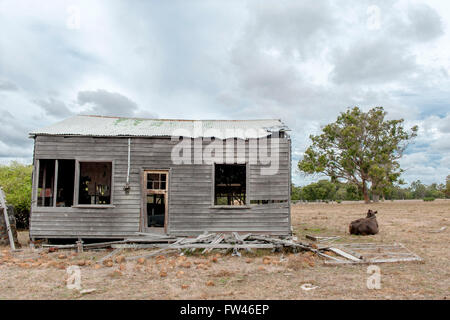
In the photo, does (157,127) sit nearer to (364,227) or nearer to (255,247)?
(255,247)

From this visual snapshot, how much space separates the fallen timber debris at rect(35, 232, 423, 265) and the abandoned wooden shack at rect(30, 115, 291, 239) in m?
0.52

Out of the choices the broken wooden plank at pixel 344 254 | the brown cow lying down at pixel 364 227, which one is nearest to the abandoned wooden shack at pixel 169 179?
the broken wooden plank at pixel 344 254

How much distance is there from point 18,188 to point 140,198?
11281 mm

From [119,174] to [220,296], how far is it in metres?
7.46

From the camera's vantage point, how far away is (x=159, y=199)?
1661cm

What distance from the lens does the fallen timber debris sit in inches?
370

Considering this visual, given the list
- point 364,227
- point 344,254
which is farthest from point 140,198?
point 364,227

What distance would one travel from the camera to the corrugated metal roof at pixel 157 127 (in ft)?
41.2

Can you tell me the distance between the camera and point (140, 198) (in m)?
12.3

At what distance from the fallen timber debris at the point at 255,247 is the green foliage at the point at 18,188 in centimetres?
902

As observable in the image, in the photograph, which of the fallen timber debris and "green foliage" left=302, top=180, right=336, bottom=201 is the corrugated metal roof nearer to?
the fallen timber debris

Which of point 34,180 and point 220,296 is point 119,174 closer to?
point 34,180
